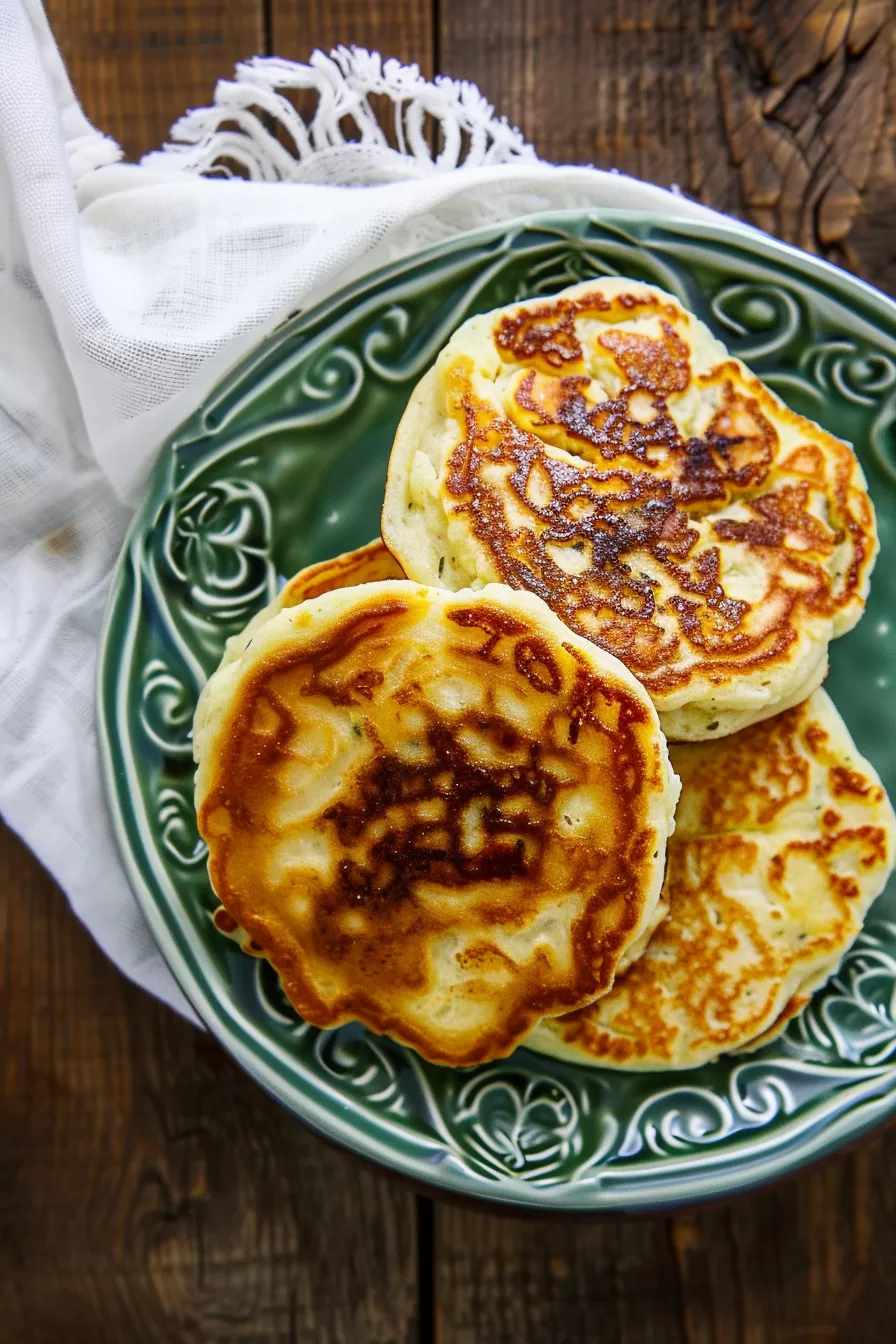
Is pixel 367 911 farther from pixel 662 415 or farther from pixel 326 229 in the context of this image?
pixel 326 229

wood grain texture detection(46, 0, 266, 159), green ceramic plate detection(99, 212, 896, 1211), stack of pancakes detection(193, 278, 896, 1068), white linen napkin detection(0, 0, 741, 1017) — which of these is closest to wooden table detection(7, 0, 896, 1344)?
wood grain texture detection(46, 0, 266, 159)

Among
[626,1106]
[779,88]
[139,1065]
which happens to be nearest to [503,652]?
[626,1106]

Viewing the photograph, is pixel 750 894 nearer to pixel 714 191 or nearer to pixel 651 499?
pixel 651 499

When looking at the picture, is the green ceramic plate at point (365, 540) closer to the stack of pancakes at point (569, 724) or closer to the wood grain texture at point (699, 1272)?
the stack of pancakes at point (569, 724)

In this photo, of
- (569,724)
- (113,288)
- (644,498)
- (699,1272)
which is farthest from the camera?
(699,1272)

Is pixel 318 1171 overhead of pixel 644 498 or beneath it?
beneath

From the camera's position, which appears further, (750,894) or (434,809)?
(750,894)

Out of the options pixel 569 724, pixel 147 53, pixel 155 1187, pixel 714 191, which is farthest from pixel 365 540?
pixel 155 1187
